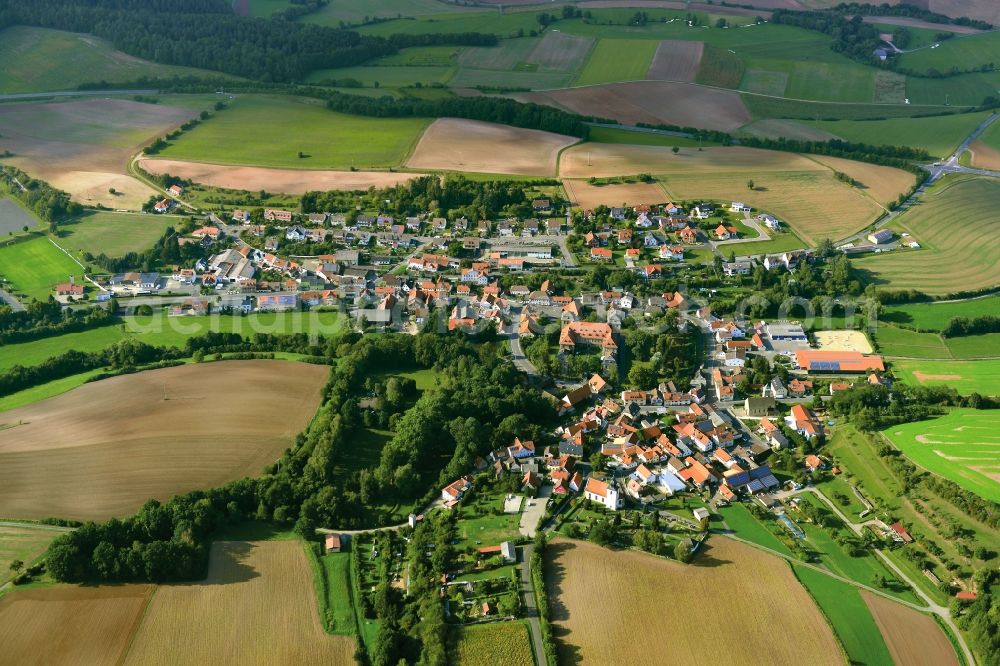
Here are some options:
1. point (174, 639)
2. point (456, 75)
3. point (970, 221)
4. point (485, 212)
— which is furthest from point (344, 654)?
point (456, 75)

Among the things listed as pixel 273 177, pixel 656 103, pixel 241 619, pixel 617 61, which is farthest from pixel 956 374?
pixel 617 61

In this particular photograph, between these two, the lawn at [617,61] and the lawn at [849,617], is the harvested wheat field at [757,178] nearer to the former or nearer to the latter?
the lawn at [617,61]

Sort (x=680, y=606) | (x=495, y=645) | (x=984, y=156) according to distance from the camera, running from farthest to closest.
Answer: (x=984, y=156) < (x=680, y=606) < (x=495, y=645)

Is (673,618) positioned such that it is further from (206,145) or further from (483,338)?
(206,145)

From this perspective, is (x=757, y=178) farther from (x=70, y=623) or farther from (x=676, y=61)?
(x=70, y=623)

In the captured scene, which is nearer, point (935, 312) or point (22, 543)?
point (22, 543)
